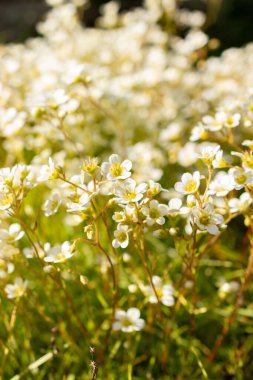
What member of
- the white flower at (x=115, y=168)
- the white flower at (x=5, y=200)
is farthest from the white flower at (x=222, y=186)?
the white flower at (x=5, y=200)

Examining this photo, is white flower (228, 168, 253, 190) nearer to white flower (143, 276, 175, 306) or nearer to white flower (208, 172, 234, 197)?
white flower (208, 172, 234, 197)

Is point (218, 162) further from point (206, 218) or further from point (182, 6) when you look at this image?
point (182, 6)

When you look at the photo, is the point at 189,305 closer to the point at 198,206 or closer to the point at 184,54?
the point at 198,206

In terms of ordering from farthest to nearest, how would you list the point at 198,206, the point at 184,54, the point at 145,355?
the point at 184,54, the point at 145,355, the point at 198,206

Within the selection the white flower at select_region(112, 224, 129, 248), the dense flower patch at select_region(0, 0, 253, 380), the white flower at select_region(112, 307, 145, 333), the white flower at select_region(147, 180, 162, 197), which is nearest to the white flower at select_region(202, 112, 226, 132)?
the dense flower patch at select_region(0, 0, 253, 380)

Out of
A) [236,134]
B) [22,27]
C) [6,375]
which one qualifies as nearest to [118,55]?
[236,134]

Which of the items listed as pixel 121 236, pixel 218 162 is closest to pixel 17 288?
pixel 121 236
